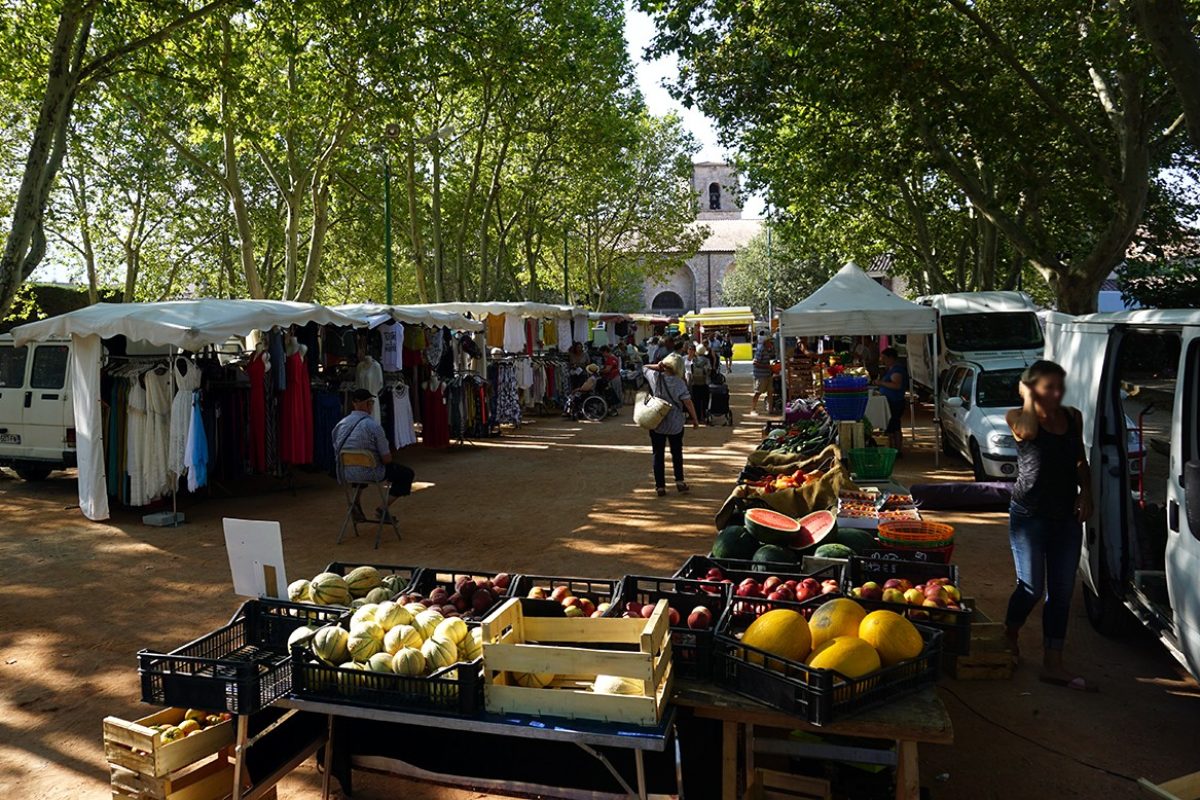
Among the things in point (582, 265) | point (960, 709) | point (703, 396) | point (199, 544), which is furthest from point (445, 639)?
point (582, 265)

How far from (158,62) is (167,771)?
438 inches

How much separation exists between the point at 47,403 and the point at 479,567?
669 cm

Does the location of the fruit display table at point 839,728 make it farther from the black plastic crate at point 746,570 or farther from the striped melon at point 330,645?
the striped melon at point 330,645

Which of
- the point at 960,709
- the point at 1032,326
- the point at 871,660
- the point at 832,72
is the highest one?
the point at 832,72

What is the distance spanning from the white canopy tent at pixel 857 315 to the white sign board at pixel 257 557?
952 cm

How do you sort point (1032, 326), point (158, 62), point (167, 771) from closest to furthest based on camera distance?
1. point (167, 771)
2. point (158, 62)
3. point (1032, 326)

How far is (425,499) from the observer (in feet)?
35.8

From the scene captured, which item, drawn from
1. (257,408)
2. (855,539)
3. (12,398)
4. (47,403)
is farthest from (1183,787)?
(12,398)

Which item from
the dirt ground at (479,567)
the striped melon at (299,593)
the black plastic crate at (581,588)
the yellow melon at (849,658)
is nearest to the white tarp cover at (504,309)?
the dirt ground at (479,567)

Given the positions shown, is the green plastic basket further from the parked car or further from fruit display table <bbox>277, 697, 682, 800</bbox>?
fruit display table <bbox>277, 697, 682, 800</bbox>

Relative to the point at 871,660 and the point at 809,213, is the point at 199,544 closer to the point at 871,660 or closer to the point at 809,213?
the point at 871,660

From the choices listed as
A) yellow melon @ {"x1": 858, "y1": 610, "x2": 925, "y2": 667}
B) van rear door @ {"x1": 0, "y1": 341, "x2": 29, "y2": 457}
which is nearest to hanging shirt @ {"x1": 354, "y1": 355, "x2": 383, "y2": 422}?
van rear door @ {"x1": 0, "y1": 341, "x2": 29, "y2": 457}

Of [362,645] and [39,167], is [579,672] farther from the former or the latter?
[39,167]

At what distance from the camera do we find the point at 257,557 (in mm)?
4051
